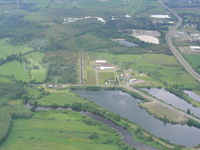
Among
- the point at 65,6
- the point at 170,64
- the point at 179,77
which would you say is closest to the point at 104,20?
the point at 65,6

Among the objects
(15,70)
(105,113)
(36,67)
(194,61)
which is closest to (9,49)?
(15,70)

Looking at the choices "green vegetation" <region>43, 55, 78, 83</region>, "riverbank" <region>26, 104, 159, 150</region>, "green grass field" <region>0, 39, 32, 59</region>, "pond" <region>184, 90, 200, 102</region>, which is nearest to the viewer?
"riverbank" <region>26, 104, 159, 150</region>

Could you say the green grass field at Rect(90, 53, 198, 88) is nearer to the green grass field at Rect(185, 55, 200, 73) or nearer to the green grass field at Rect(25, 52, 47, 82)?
the green grass field at Rect(185, 55, 200, 73)

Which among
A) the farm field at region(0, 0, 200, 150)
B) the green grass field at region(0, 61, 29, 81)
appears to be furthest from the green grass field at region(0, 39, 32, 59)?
the green grass field at region(0, 61, 29, 81)

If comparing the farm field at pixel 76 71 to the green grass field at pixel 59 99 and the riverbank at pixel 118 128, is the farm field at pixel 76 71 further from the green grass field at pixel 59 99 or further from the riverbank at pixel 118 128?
the riverbank at pixel 118 128

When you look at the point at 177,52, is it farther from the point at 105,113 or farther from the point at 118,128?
the point at 118,128

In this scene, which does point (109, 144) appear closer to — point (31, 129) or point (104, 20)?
point (31, 129)

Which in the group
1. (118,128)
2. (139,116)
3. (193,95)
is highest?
(193,95)
